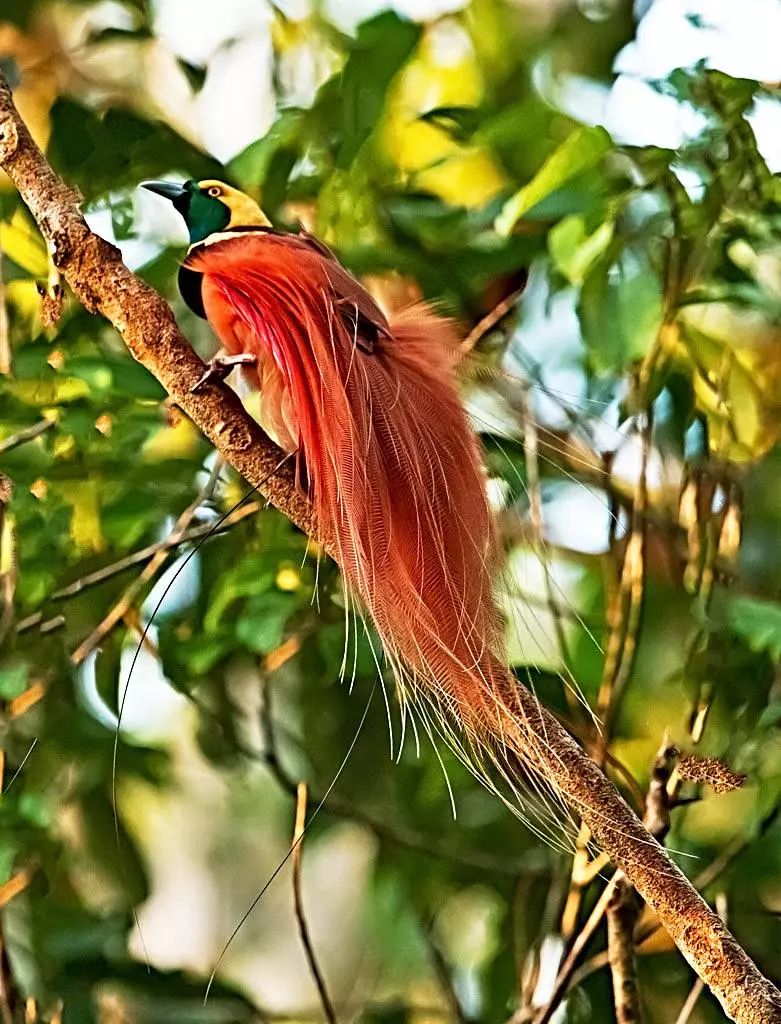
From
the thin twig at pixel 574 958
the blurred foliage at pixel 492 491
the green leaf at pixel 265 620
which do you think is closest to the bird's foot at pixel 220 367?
the blurred foliage at pixel 492 491

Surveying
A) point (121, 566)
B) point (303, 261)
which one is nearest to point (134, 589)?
point (121, 566)

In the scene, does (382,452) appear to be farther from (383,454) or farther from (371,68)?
(371,68)

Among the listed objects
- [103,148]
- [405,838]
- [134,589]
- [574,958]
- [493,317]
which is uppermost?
[103,148]

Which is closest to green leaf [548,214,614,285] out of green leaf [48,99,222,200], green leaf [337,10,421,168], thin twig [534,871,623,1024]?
green leaf [337,10,421,168]

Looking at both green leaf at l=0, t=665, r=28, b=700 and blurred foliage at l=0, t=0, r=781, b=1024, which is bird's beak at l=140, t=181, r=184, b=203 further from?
green leaf at l=0, t=665, r=28, b=700

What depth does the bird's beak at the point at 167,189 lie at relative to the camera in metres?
0.68

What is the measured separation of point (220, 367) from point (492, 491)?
6.8 inches

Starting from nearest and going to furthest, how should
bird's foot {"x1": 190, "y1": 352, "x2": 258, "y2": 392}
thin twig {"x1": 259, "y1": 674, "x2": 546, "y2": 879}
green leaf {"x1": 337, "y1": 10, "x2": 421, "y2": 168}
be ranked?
bird's foot {"x1": 190, "y1": 352, "x2": 258, "y2": 392}, green leaf {"x1": 337, "y1": 10, "x2": 421, "y2": 168}, thin twig {"x1": 259, "y1": 674, "x2": 546, "y2": 879}

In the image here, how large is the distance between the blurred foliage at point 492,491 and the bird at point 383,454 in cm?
7

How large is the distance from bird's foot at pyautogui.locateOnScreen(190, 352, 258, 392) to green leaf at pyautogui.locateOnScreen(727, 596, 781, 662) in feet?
0.99

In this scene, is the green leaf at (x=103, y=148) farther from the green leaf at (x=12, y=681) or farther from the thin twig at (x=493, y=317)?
the green leaf at (x=12, y=681)

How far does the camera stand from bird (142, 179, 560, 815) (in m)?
0.47

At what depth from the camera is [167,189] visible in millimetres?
685

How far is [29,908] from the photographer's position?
33.1 inches
